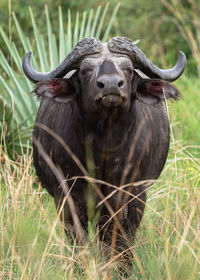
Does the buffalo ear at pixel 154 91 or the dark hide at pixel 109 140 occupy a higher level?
the buffalo ear at pixel 154 91

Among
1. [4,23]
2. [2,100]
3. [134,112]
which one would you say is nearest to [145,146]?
[134,112]

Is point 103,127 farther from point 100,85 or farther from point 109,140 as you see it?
point 100,85

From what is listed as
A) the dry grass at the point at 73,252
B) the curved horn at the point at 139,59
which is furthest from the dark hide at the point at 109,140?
the dry grass at the point at 73,252

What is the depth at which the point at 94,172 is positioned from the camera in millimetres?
5289

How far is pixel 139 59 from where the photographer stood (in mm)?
5172

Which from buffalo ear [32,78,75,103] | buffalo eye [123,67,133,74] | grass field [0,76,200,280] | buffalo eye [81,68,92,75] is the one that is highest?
buffalo eye [81,68,92,75]

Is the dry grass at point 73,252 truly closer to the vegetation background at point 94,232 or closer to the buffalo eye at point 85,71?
the vegetation background at point 94,232

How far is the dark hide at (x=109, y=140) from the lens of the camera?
5.14 m

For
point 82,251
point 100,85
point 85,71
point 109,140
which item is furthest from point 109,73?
point 82,251

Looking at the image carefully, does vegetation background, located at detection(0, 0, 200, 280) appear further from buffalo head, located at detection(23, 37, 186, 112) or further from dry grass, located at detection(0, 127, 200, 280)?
buffalo head, located at detection(23, 37, 186, 112)

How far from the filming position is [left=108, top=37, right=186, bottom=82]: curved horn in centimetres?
509

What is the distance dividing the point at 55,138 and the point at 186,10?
30.0 feet

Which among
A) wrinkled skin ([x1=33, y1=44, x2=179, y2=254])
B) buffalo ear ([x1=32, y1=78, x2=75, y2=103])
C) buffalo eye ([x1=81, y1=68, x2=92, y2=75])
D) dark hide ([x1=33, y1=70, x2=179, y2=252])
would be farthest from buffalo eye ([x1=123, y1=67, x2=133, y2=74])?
buffalo ear ([x1=32, y1=78, x2=75, y2=103])

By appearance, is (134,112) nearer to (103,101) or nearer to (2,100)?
(103,101)
